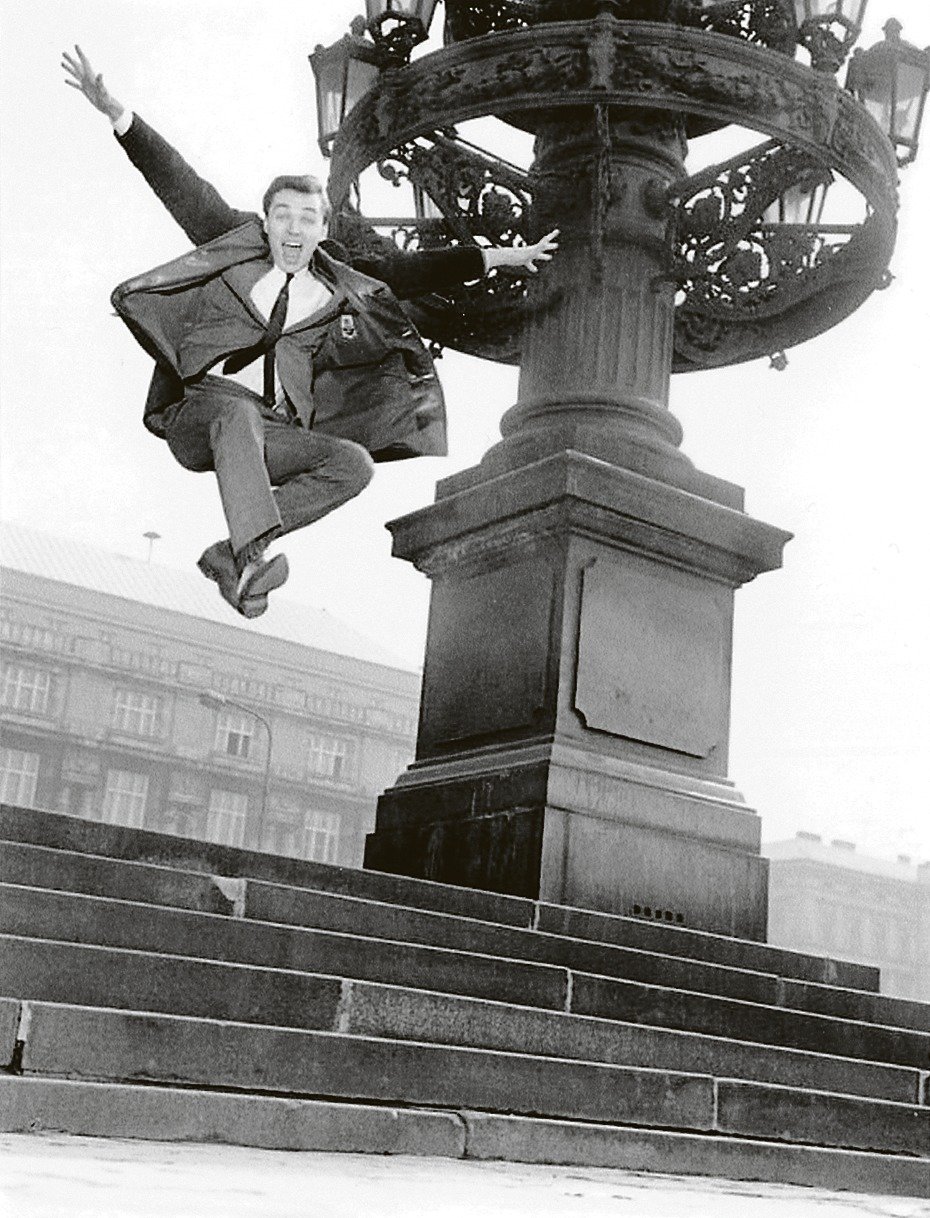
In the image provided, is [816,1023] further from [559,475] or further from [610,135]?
[610,135]

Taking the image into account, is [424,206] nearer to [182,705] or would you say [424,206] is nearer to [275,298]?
[275,298]

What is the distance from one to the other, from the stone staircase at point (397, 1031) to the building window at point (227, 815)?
37.5m

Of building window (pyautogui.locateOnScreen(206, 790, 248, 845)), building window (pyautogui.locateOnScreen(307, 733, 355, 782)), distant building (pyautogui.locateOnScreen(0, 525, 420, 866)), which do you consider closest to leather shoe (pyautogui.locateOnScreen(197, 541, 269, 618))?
distant building (pyautogui.locateOnScreen(0, 525, 420, 866))

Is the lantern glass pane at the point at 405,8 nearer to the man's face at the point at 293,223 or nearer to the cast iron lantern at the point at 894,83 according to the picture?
the man's face at the point at 293,223

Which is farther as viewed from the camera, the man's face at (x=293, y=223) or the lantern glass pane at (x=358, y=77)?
the lantern glass pane at (x=358, y=77)

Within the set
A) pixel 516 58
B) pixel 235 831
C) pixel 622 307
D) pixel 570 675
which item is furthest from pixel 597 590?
pixel 235 831

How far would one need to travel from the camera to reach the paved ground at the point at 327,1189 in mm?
2443

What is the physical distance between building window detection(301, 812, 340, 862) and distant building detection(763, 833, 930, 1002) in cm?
1865

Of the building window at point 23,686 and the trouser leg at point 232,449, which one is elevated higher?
the building window at point 23,686

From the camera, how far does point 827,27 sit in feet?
24.6

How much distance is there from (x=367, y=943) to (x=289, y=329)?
291cm

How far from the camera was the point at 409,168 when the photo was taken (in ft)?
26.5

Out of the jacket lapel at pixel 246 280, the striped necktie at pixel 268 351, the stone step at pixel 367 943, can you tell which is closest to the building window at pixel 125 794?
the striped necktie at pixel 268 351

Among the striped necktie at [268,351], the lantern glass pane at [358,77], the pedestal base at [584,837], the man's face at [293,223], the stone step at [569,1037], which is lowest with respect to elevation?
the stone step at [569,1037]
